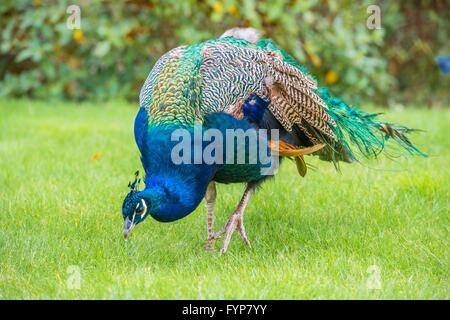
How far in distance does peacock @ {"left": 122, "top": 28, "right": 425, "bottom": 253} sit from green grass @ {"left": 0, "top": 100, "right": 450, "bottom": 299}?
0.94 ft

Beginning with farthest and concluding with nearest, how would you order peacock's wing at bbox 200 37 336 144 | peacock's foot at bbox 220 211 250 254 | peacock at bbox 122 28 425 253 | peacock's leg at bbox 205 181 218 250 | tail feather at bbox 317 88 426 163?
tail feather at bbox 317 88 426 163 < peacock's leg at bbox 205 181 218 250 < peacock's foot at bbox 220 211 250 254 < peacock's wing at bbox 200 37 336 144 < peacock at bbox 122 28 425 253

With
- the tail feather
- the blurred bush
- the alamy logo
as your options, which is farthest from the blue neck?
the blurred bush

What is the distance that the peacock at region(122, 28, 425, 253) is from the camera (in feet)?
11.9

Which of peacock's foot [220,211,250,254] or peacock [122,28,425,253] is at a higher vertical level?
peacock [122,28,425,253]

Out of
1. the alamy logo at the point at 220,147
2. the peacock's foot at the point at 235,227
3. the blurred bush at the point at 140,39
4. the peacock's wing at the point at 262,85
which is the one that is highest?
the blurred bush at the point at 140,39

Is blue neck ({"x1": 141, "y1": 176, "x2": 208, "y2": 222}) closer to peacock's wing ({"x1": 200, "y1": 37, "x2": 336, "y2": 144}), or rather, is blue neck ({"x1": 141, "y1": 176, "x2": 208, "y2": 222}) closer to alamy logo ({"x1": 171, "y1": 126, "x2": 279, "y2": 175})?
alamy logo ({"x1": 171, "y1": 126, "x2": 279, "y2": 175})

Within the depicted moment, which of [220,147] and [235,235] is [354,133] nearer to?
[235,235]

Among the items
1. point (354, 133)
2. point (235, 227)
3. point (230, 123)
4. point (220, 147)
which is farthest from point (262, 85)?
point (235, 227)

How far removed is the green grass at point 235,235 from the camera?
348 centimetres

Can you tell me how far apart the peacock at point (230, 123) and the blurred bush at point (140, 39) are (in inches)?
147

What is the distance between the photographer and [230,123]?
3795 mm

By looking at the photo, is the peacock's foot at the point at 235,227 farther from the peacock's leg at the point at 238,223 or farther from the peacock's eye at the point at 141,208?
the peacock's eye at the point at 141,208

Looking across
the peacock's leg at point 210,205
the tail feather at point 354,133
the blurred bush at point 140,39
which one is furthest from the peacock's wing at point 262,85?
the blurred bush at point 140,39

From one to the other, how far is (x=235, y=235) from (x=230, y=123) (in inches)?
35.6
